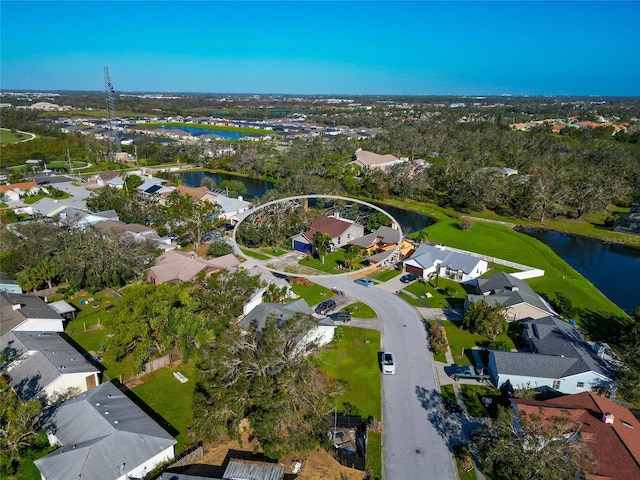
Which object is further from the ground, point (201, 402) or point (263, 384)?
point (263, 384)

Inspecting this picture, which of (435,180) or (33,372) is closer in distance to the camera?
(33,372)

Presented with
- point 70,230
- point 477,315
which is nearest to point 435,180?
point 477,315

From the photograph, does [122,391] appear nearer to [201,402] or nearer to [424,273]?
[201,402]

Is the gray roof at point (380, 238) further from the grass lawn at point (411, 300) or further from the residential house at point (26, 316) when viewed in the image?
the residential house at point (26, 316)

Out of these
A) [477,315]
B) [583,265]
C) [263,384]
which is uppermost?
[263,384]

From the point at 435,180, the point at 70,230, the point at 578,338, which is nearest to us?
the point at 578,338

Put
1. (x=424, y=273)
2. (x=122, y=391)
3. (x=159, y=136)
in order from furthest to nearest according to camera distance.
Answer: (x=159, y=136) → (x=424, y=273) → (x=122, y=391)
